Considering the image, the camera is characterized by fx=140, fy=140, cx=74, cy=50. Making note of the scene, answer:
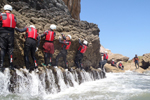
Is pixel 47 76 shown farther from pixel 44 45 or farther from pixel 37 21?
pixel 37 21

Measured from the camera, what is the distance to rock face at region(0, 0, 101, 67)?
250 inches

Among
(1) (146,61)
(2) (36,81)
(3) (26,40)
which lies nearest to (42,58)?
(3) (26,40)

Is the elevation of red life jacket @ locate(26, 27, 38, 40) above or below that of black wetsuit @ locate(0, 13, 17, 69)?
above

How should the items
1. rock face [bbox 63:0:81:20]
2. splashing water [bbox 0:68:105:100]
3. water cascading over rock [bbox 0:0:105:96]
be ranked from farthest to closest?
rock face [bbox 63:0:81:20]
water cascading over rock [bbox 0:0:105:96]
splashing water [bbox 0:68:105:100]

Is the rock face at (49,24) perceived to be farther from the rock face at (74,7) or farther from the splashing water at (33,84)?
the rock face at (74,7)

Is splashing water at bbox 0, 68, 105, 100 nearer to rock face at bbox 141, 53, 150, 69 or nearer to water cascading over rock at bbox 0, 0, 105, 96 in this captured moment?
water cascading over rock at bbox 0, 0, 105, 96

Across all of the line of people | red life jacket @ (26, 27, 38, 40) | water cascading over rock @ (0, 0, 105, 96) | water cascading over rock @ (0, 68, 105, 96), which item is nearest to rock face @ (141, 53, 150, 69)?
water cascading over rock @ (0, 0, 105, 96)

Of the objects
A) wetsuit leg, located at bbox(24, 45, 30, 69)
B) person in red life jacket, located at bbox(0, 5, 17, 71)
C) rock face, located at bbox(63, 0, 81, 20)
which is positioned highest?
rock face, located at bbox(63, 0, 81, 20)

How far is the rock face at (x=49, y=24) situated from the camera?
6358 mm

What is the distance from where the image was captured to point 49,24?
847cm

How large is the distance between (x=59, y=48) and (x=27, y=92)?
11.3 ft

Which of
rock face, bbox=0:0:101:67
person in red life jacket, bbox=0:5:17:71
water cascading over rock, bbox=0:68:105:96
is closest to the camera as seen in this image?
water cascading over rock, bbox=0:68:105:96

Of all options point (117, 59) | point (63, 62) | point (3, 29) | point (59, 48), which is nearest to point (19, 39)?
point (3, 29)

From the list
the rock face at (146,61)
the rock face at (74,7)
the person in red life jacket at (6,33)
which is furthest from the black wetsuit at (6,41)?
the rock face at (146,61)
